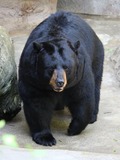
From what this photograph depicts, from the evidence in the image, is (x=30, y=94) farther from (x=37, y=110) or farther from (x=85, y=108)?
(x=85, y=108)

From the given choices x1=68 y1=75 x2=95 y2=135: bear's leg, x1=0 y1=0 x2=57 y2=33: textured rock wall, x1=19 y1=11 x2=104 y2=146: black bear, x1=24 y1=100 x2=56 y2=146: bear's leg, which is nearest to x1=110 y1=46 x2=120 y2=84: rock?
x1=0 y1=0 x2=57 y2=33: textured rock wall

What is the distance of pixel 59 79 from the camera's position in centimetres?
477

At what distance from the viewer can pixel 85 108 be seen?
5.50 meters

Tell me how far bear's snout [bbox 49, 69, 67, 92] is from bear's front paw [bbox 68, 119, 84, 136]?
32.8 inches

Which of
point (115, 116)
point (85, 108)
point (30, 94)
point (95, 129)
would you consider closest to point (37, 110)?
point (30, 94)

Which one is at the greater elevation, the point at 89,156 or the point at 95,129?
the point at 89,156

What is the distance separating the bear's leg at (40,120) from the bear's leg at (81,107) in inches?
10.5

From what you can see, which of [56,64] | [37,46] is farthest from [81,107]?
[37,46]

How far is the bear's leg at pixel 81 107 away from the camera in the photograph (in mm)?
5383

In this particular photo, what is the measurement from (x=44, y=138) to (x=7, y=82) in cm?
88

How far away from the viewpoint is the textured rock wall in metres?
10.1

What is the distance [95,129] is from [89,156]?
160 cm

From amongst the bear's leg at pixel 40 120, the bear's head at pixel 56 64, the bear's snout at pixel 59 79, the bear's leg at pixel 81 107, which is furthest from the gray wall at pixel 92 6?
the bear's snout at pixel 59 79

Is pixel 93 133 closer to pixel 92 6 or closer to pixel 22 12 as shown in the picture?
pixel 22 12
